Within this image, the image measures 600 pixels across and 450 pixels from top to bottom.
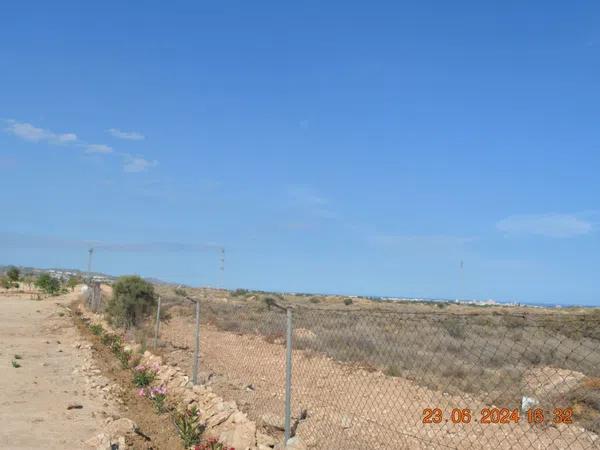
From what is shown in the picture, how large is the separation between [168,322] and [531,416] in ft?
66.2

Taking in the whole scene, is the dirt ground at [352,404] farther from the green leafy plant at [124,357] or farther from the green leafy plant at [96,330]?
the green leafy plant at [96,330]

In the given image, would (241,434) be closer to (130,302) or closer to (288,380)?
(288,380)

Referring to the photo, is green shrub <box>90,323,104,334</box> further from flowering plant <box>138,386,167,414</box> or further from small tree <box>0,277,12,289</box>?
small tree <box>0,277,12,289</box>

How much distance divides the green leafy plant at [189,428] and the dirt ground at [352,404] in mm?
795

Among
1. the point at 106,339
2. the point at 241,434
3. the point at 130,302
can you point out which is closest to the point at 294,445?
the point at 241,434

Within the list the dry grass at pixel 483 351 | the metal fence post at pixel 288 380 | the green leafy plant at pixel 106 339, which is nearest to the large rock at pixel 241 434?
the metal fence post at pixel 288 380

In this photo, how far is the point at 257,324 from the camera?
22219 millimetres

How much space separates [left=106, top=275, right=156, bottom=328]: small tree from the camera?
942 inches

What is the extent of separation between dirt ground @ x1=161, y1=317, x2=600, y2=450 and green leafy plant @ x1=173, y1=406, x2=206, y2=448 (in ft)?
2.61

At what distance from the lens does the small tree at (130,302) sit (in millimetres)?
23922

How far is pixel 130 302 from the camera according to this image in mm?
24234

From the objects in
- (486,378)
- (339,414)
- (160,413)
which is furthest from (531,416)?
(160,413)

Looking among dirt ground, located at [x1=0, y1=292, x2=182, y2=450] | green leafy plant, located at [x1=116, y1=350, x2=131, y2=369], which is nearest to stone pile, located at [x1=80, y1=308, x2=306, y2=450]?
dirt ground, located at [x1=0, y1=292, x2=182, y2=450]

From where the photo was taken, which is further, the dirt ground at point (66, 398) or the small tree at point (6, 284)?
the small tree at point (6, 284)
